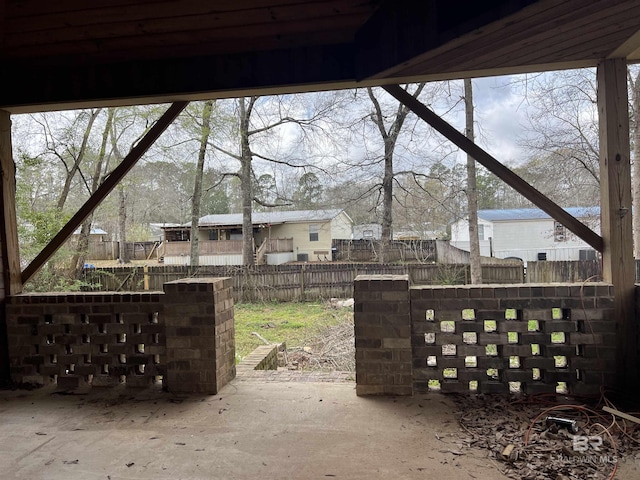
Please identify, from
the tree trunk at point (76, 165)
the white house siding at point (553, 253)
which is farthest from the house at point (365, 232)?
the tree trunk at point (76, 165)

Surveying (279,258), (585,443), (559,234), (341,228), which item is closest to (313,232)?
(341,228)

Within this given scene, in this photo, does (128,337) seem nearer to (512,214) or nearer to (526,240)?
(526,240)

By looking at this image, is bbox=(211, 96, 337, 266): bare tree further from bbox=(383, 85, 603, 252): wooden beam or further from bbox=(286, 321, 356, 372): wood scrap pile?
bbox=(383, 85, 603, 252): wooden beam

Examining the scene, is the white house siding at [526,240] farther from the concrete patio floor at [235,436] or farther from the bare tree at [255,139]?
the concrete patio floor at [235,436]

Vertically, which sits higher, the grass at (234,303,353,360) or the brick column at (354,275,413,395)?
the brick column at (354,275,413,395)

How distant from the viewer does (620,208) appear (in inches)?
102

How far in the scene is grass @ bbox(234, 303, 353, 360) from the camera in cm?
652

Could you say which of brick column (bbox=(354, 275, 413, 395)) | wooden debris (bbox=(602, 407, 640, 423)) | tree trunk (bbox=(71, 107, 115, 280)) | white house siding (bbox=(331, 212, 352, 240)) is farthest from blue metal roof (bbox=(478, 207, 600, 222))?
tree trunk (bbox=(71, 107, 115, 280))

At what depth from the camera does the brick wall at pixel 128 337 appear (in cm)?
284

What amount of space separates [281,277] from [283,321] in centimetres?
205

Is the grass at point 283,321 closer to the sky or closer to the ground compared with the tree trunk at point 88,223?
closer to the ground

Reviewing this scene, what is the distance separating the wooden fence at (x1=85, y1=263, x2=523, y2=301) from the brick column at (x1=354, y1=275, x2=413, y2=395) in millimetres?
5987

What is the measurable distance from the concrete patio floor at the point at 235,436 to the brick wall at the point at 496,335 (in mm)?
266

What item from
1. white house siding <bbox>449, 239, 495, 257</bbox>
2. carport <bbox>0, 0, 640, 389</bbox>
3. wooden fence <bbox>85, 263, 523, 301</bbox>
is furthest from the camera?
white house siding <bbox>449, 239, 495, 257</bbox>
